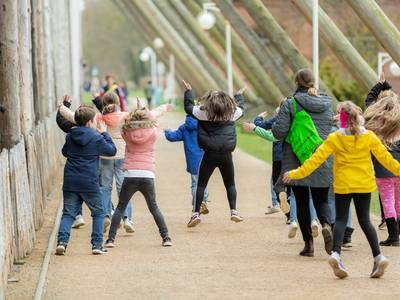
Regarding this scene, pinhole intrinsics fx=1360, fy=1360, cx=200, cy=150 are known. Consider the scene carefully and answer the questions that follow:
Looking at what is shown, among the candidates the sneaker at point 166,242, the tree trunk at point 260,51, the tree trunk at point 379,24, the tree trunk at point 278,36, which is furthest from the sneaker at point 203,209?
the tree trunk at point 260,51

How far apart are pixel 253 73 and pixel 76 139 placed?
24654 millimetres

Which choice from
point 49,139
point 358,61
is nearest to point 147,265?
point 49,139

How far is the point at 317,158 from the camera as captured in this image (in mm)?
11500

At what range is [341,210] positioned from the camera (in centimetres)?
1147

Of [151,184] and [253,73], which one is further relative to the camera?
[253,73]

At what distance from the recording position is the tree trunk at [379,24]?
71.9ft

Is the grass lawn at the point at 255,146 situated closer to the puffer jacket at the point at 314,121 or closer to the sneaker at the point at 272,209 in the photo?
the sneaker at the point at 272,209

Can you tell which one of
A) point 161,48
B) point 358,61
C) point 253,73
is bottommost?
point 161,48

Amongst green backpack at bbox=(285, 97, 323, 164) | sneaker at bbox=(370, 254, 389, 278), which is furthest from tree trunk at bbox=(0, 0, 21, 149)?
sneaker at bbox=(370, 254, 389, 278)

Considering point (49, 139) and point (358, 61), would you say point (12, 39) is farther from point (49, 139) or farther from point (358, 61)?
point (358, 61)

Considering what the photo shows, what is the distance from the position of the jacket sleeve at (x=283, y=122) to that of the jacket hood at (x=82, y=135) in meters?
1.73

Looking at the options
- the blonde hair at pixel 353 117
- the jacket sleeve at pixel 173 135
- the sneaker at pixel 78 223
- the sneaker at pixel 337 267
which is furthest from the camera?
the jacket sleeve at pixel 173 135

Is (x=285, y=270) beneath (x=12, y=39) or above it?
beneath

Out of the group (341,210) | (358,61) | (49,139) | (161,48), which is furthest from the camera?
(161,48)
